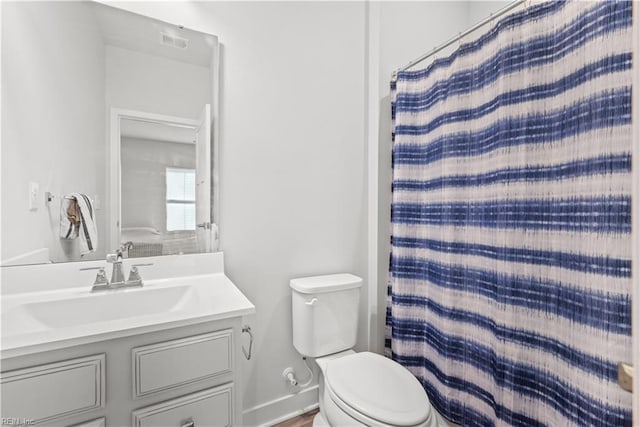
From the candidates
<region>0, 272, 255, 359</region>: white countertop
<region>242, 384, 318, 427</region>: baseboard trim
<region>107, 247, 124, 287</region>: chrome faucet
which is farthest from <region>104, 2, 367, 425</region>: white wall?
<region>107, 247, 124, 287</region>: chrome faucet

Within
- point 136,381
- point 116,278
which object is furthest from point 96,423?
point 116,278

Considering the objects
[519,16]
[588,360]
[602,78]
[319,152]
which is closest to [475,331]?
[588,360]

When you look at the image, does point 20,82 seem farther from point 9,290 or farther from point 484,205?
point 484,205

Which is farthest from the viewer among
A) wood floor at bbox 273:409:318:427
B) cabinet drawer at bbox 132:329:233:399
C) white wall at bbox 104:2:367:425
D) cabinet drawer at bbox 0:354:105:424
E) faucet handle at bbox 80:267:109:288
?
wood floor at bbox 273:409:318:427

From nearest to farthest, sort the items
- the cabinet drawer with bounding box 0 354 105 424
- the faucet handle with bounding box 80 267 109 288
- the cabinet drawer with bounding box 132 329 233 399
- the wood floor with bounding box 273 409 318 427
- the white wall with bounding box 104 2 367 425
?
the cabinet drawer with bounding box 0 354 105 424 → the cabinet drawer with bounding box 132 329 233 399 → the faucet handle with bounding box 80 267 109 288 → the white wall with bounding box 104 2 367 425 → the wood floor with bounding box 273 409 318 427

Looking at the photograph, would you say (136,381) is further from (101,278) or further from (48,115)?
(48,115)

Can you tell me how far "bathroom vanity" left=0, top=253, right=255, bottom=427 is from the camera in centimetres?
73

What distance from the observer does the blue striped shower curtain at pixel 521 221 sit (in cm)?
88

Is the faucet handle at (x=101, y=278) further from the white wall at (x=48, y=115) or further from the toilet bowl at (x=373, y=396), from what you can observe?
the toilet bowl at (x=373, y=396)

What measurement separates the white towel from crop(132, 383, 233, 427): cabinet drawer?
707 millimetres

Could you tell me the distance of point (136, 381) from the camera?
2.74 ft

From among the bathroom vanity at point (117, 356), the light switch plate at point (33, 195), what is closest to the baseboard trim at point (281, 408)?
the bathroom vanity at point (117, 356)

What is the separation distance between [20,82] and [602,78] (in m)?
1.94

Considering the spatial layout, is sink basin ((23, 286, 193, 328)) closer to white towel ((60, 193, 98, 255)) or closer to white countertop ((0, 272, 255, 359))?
white countertop ((0, 272, 255, 359))
